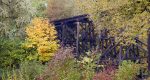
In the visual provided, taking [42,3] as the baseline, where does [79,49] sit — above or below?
below

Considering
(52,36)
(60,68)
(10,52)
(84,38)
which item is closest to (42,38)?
(52,36)

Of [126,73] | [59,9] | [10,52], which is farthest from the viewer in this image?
[59,9]

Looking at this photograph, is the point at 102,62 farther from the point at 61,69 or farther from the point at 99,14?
the point at 61,69

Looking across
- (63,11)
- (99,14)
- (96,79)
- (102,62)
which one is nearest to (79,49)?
(102,62)

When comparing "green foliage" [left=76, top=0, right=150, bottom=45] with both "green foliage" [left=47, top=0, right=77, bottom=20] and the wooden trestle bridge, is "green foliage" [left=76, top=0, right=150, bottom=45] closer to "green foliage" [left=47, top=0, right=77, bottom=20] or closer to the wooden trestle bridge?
the wooden trestle bridge

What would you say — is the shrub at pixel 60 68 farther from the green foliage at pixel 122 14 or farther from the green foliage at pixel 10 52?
the green foliage at pixel 10 52

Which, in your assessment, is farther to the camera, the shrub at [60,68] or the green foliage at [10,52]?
the green foliage at [10,52]

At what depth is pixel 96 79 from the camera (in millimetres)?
13812

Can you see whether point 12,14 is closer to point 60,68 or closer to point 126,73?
point 126,73

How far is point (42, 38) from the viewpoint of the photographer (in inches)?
1214

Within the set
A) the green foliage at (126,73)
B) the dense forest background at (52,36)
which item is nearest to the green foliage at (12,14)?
the dense forest background at (52,36)

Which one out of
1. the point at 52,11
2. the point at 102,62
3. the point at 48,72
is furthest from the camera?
the point at 52,11

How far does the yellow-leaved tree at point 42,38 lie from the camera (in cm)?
3072

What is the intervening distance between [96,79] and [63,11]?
31694mm
